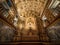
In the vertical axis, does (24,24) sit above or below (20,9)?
below

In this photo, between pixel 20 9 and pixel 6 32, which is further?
pixel 20 9

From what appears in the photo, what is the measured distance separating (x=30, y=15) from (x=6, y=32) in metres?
7.50

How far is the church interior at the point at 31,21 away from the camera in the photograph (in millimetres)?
8039

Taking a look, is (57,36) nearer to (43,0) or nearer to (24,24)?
(43,0)

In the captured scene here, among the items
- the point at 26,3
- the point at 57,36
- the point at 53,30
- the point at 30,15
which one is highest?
the point at 26,3

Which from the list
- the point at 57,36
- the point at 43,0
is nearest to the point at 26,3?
the point at 43,0

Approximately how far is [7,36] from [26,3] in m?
6.06

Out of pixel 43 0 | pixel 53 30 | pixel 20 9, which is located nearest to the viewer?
pixel 53 30

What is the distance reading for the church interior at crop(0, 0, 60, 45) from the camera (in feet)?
26.4

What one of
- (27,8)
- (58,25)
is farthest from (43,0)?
(58,25)

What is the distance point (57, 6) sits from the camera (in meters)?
7.81

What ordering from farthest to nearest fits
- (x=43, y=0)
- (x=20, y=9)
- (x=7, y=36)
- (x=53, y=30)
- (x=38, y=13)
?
1. (x=38, y=13)
2. (x=20, y=9)
3. (x=43, y=0)
4. (x=53, y=30)
5. (x=7, y=36)

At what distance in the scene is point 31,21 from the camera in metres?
13.8

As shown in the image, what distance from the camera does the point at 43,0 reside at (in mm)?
10922
